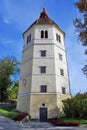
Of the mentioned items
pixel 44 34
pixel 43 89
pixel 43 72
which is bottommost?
pixel 43 89

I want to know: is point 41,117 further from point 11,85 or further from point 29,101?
point 11,85

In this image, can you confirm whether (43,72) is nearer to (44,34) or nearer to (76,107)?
(44,34)

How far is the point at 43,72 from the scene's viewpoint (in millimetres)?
31422

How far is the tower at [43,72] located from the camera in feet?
96.9

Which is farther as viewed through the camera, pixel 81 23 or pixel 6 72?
pixel 6 72

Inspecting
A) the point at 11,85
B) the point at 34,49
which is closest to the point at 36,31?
the point at 34,49

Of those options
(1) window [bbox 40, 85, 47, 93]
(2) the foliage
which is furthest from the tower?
(2) the foliage

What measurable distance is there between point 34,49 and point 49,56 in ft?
9.08

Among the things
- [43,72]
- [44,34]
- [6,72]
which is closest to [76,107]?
[43,72]

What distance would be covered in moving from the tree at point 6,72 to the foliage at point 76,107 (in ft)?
75.6

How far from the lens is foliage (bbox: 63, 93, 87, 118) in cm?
2748

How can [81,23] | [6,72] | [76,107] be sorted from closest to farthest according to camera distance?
[81,23] → [76,107] → [6,72]

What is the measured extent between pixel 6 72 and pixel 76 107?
2678 centimetres

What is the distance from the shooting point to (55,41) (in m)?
34.0
